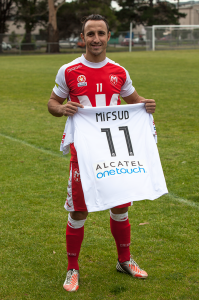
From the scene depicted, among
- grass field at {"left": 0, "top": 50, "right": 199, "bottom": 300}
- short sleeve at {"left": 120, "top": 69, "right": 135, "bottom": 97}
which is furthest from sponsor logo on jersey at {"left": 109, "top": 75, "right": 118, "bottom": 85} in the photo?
grass field at {"left": 0, "top": 50, "right": 199, "bottom": 300}

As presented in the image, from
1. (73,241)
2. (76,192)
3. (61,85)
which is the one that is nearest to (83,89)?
(61,85)

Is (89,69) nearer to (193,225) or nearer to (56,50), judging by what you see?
(193,225)

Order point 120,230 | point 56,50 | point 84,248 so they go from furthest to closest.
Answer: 1. point 56,50
2. point 84,248
3. point 120,230

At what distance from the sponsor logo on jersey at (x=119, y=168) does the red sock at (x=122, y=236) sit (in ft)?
1.95

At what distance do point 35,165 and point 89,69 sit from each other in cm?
366

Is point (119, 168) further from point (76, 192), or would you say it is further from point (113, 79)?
point (113, 79)

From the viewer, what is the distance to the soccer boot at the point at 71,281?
10.6 ft

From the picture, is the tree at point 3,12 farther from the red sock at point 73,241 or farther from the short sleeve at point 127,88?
the red sock at point 73,241

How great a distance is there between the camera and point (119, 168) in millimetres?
3033

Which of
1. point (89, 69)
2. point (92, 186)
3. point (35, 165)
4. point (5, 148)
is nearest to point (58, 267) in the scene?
point (92, 186)

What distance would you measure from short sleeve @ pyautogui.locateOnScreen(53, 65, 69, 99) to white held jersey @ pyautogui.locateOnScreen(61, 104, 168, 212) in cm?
24

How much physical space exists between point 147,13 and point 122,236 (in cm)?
6714

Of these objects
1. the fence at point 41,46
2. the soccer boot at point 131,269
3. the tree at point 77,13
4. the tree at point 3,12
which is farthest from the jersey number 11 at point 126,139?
the tree at point 3,12

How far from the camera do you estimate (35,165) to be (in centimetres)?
656
